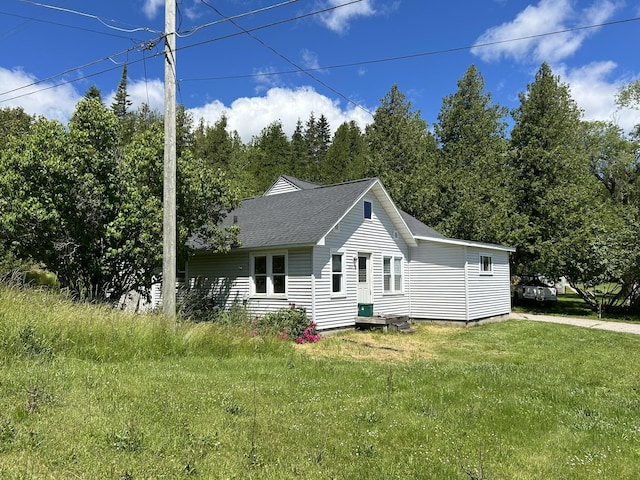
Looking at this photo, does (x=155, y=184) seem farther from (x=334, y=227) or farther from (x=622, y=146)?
(x=622, y=146)

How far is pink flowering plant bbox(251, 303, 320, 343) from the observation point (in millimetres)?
12883

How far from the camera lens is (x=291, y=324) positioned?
13125 millimetres

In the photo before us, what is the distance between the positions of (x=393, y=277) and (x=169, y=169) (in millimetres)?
10767

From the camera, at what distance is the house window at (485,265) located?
19.0 metres

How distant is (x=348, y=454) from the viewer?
13.7 feet

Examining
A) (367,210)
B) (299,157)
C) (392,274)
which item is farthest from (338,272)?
(299,157)

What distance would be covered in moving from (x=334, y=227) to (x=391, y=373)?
7.49 m

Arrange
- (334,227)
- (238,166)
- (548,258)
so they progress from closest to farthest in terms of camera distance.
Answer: (334,227), (548,258), (238,166)

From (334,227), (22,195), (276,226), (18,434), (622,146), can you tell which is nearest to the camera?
(18,434)

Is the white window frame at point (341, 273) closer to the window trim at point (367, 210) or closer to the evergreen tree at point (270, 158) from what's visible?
the window trim at point (367, 210)

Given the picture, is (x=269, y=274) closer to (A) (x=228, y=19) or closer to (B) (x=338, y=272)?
(B) (x=338, y=272)

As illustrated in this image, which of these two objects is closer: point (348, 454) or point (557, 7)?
point (348, 454)

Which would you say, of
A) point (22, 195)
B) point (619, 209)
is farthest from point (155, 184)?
point (619, 209)

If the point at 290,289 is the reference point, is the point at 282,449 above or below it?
below
